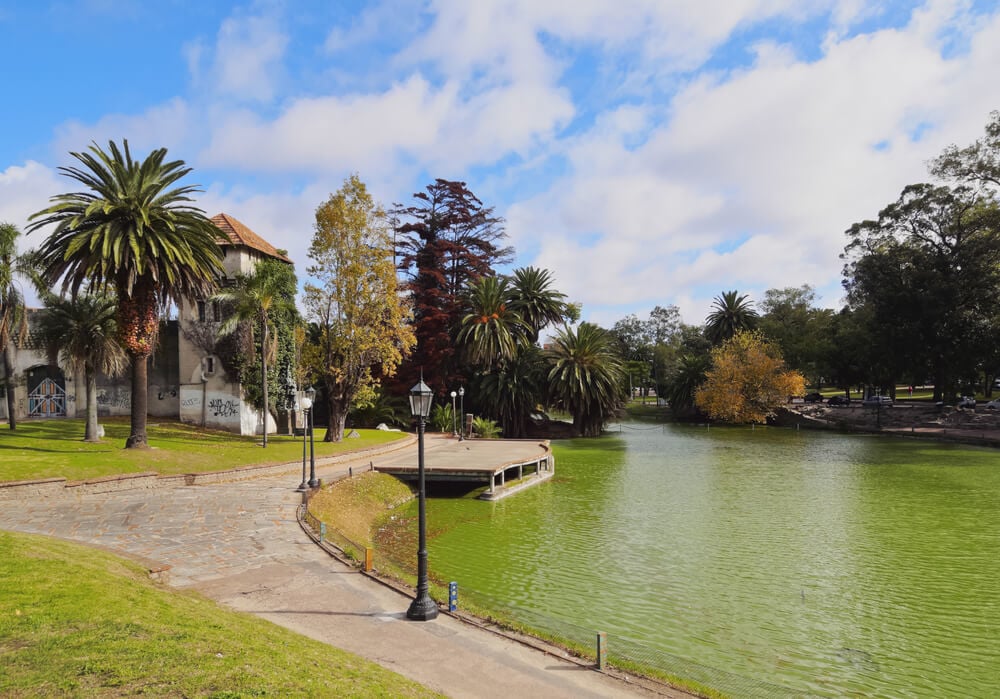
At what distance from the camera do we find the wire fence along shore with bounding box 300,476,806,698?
882 centimetres

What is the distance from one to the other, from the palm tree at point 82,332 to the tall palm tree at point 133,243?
3.54 metres

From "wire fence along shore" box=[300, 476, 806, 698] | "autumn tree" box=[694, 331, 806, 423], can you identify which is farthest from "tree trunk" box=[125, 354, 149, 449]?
"autumn tree" box=[694, 331, 806, 423]

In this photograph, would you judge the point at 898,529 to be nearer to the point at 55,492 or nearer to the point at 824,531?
the point at 824,531

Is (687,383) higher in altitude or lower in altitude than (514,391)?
higher

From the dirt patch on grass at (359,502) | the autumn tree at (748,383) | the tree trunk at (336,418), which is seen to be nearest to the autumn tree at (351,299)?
the tree trunk at (336,418)

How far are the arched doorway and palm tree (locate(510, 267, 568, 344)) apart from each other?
33.8 m

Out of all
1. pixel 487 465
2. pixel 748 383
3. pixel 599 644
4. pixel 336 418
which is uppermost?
pixel 748 383

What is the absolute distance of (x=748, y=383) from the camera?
196 feet

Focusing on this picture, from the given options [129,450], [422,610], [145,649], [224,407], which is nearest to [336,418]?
[224,407]

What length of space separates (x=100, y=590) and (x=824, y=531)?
1914 cm

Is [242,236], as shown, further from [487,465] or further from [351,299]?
[487,465]

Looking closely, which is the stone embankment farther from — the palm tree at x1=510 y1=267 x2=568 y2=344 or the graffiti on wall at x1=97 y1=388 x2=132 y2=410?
the graffiti on wall at x1=97 y1=388 x2=132 y2=410

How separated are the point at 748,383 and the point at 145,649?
60.4 metres

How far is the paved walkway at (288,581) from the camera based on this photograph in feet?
27.1
